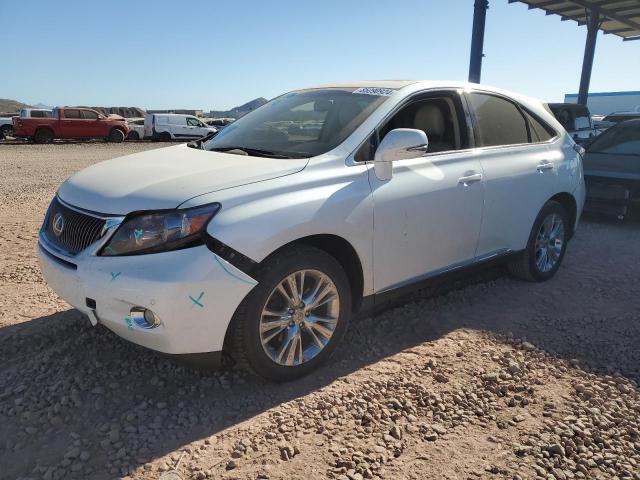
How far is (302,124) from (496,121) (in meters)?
A: 1.59

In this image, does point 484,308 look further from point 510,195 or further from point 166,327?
point 166,327

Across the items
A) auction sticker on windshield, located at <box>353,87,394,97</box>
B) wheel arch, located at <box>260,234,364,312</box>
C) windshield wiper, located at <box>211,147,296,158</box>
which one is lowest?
wheel arch, located at <box>260,234,364,312</box>

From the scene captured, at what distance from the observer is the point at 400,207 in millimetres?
3248

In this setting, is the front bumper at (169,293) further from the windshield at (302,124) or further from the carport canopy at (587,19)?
the carport canopy at (587,19)

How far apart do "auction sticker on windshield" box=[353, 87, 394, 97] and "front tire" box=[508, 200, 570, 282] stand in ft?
5.98

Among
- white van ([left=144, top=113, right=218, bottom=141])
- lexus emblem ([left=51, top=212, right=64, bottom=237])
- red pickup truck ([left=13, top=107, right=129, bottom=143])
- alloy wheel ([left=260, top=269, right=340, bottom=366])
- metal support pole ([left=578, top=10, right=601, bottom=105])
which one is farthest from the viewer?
white van ([left=144, top=113, right=218, bottom=141])

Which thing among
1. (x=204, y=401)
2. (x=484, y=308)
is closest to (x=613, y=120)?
(x=484, y=308)

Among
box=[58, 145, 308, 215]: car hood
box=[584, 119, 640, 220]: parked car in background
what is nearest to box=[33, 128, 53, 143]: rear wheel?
box=[584, 119, 640, 220]: parked car in background

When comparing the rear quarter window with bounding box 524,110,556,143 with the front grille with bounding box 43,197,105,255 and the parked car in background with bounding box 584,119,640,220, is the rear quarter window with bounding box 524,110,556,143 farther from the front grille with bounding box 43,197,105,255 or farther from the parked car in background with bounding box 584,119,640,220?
the front grille with bounding box 43,197,105,255

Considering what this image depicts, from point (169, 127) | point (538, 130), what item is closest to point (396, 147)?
point (538, 130)

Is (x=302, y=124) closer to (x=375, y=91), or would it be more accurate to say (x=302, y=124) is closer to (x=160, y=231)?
(x=375, y=91)

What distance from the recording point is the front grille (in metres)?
2.74

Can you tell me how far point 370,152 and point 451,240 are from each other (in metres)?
0.92

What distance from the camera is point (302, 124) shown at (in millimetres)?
3734
